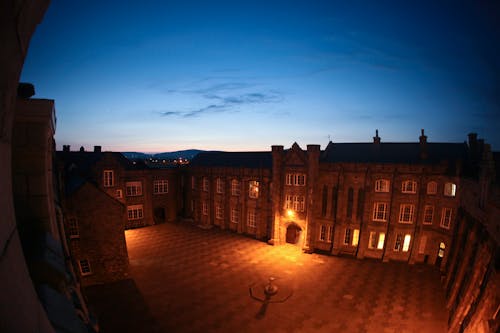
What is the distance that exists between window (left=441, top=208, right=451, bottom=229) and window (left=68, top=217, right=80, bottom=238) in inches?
1409

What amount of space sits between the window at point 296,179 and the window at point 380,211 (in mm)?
8552

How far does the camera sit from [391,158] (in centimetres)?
3156

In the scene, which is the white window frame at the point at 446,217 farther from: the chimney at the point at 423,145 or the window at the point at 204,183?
the window at the point at 204,183

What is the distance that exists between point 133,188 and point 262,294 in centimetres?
2637

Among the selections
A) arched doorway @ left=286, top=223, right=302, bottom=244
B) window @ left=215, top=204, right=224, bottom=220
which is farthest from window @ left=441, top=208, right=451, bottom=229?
window @ left=215, top=204, right=224, bottom=220

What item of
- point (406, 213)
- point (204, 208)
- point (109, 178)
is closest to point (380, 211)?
point (406, 213)

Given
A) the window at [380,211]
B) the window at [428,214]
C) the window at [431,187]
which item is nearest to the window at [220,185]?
the window at [380,211]

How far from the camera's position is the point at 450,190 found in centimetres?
2608

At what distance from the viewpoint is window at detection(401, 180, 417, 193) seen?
89.5ft

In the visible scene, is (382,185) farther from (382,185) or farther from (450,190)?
(450,190)

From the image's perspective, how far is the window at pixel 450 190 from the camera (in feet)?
84.7

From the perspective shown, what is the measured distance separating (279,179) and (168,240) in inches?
660

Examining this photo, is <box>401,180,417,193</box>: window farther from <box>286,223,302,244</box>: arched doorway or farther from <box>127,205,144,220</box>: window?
<box>127,205,144,220</box>: window

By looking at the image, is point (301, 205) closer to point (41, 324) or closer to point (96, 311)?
point (96, 311)
